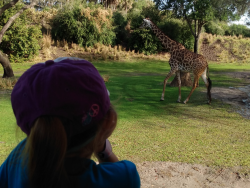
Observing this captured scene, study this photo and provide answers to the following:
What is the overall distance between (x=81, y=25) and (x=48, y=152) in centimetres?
2197

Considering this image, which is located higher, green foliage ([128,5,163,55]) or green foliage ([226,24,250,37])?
green foliage ([226,24,250,37])

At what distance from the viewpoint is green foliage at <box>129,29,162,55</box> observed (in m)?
23.2

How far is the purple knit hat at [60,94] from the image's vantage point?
0.94 m

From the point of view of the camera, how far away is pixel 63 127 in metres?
0.93

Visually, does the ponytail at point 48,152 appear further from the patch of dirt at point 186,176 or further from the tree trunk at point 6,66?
the tree trunk at point 6,66

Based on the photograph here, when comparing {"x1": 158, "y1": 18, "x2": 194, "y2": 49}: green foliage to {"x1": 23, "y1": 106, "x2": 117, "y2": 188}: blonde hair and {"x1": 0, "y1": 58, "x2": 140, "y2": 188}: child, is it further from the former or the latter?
{"x1": 23, "y1": 106, "x2": 117, "y2": 188}: blonde hair

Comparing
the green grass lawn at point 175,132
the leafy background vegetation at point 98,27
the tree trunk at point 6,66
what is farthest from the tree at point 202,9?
the tree trunk at point 6,66

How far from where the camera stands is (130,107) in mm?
7262

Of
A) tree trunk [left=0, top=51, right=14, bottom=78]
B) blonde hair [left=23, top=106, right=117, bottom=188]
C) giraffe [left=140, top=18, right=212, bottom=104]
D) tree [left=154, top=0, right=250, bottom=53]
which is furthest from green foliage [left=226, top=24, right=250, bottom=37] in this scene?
blonde hair [left=23, top=106, right=117, bottom=188]

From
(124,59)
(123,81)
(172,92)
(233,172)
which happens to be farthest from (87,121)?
(124,59)

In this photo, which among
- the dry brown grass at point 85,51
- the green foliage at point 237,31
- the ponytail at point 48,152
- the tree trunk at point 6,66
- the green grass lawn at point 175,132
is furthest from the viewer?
the green foliage at point 237,31

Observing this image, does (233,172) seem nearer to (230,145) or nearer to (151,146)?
(230,145)

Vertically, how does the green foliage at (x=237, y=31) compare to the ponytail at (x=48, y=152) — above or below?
above

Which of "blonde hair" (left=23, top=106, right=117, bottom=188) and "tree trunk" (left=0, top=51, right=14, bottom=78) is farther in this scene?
"tree trunk" (left=0, top=51, right=14, bottom=78)
